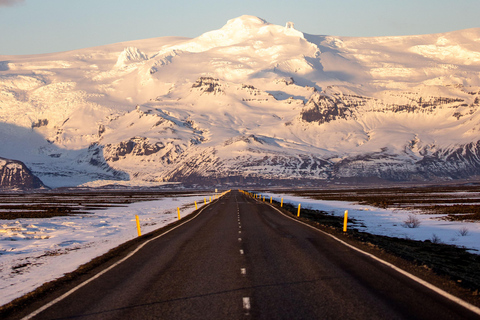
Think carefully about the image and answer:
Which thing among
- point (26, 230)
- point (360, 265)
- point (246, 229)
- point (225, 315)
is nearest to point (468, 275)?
point (360, 265)

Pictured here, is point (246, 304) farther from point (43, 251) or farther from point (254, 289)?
point (43, 251)

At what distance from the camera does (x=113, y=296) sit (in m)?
13.5

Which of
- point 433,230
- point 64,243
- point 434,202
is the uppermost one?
point 434,202

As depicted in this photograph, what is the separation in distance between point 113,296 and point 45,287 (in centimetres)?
281

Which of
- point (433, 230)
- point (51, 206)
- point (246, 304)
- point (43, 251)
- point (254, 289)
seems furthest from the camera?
point (51, 206)

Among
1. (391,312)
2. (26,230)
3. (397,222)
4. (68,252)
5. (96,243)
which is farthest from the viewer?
(397,222)

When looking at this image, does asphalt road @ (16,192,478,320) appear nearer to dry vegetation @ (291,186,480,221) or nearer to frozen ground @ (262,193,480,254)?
frozen ground @ (262,193,480,254)

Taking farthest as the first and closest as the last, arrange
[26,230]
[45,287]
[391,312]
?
1. [26,230]
2. [45,287]
3. [391,312]

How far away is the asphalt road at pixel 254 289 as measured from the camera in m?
11.5

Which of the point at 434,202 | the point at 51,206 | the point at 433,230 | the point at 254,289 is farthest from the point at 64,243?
the point at 51,206

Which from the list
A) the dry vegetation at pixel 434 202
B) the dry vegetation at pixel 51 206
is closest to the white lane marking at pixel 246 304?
the dry vegetation at pixel 434 202

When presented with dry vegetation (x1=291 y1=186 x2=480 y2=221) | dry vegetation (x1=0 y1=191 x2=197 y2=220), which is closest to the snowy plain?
dry vegetation (x1=291 y1=186 x2=480 y2=221)

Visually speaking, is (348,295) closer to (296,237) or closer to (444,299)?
(444,299)

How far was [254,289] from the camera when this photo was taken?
13.8 metres
